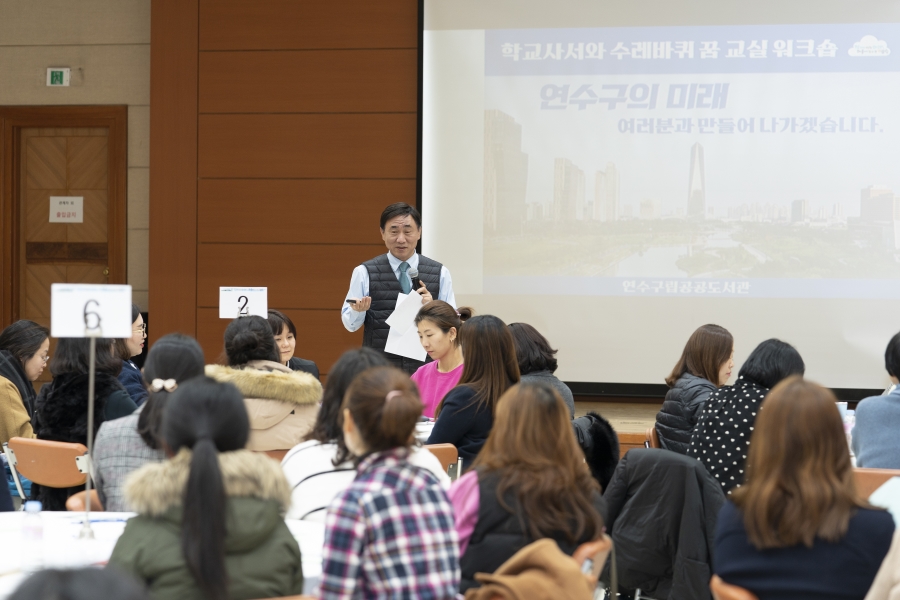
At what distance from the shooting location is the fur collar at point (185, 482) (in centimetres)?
161

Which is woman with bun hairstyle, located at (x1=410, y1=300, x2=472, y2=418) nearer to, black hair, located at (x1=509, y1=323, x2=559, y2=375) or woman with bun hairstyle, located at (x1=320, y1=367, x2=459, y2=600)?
black hair, located at (x1=509, y1=323, x2=559, y2=375)

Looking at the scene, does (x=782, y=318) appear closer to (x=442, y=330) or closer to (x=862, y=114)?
(x=862, y=114)

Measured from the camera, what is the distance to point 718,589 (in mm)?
1741

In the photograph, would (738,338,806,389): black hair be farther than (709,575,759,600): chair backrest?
Yes

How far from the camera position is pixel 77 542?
6.81 ft

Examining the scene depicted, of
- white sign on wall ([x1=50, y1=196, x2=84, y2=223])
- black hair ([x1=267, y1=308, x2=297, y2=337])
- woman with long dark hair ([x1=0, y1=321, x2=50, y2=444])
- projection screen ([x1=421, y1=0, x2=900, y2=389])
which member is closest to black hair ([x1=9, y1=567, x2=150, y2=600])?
woman with long dark hair ([x1=0, y1=321, x2=50, y2=444])

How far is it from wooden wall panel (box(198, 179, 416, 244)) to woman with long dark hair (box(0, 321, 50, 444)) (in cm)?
224

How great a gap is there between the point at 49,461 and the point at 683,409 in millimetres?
2312

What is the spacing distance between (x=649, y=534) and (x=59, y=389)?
207 centimetres

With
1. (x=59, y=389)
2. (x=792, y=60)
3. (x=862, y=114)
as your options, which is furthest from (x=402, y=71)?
(x=59, y=389)

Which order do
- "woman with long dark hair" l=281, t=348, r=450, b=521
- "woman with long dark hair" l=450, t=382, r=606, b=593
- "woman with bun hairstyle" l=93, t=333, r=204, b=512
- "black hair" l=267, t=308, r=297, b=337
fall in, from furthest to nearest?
1. "black hair" l=267, t=308, r=297, b=337
2. "woman with bun hairstyle" l=93, t=333, r=204, b=512
3. "woman with long dark hair" l=281, t=348, r=450, b=521
4. "woman with long dark hair" l=450, t=382, r=606, b=593

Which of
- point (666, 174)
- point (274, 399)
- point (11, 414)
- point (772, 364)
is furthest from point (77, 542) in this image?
point (666, 174)

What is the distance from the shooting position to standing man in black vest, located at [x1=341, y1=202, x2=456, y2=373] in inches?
179

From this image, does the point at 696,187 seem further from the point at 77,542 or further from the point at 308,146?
the point at 77,542
